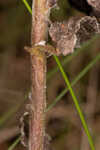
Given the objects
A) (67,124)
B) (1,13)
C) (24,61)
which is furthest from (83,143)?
(1,13)

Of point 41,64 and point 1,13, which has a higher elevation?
point 1,13

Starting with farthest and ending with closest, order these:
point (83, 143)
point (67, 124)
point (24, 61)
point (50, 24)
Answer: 1. point (24, 61)
2. point (67, 124)
3. point (83, 143)
4. point (50, 24)

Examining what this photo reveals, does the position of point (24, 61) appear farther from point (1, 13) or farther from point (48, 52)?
point (48, 52)

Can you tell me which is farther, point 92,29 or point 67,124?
point 67,124

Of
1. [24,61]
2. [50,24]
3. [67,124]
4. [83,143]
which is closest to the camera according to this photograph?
[50,24]

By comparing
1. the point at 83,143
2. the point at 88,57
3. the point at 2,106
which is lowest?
the point at 83,143

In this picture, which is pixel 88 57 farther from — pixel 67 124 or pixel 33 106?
pixel 33 106

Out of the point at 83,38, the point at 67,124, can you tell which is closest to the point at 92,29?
the point at 83,38
